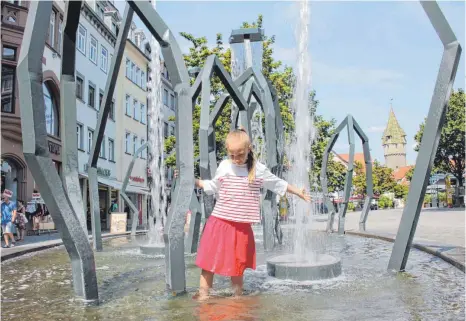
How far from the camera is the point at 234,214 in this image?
4395 millimetres

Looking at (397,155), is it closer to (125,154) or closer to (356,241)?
(125,154)

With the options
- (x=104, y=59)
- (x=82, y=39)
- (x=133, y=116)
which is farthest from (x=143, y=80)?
(x=82, y=39)

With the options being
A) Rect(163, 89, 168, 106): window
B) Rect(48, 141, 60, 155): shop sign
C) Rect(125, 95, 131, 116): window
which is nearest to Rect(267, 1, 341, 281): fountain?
Rect(48, 141, 60, 155): shop sign

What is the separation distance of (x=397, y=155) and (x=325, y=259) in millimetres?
149303

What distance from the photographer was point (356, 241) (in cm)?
1112

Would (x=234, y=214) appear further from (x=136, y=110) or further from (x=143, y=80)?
(x=143, y=80)

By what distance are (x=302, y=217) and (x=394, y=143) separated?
147227 mm

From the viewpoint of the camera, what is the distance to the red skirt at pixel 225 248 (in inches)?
171

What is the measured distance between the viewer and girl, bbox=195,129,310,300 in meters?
4.36

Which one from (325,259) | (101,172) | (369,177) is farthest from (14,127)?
(325,259)

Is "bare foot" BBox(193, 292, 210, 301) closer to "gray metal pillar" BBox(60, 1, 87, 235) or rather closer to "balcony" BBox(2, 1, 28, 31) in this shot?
"gray metal pillar" BBox(60, 1, 87, 235)

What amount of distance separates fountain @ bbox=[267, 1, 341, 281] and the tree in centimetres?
3529

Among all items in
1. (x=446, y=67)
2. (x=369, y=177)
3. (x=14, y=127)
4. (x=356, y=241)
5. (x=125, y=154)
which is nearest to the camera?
(x=446, y=67)

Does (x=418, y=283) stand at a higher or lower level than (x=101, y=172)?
lower
